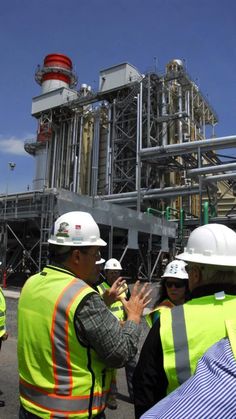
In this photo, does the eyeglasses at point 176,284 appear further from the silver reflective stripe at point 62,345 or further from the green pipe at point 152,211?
the green pipe at point 152,211

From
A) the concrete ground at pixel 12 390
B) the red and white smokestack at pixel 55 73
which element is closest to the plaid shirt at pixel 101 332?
the concrete ground at pixel 12 390

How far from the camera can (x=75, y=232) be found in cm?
236

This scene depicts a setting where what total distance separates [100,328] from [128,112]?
2925 cm

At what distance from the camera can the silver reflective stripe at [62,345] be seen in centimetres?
194

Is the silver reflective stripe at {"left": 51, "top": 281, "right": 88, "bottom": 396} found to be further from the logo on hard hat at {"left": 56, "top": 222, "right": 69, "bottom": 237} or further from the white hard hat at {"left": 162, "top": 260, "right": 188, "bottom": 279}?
the white hard hat at {"left": 162, "top": 260, "right": 188, "bottom": 279}

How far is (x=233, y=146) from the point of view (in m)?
21.8

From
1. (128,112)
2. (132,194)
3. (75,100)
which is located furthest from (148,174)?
(75,100)

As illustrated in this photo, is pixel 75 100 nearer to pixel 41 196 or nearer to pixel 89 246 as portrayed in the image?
pixel 41 196

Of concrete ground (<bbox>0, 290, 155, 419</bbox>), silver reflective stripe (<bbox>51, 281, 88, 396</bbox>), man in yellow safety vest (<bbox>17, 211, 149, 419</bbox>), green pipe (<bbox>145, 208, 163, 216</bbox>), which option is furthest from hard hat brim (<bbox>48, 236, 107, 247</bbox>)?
green pipe (<bbox>145, 208, 163, 216</bbox>)

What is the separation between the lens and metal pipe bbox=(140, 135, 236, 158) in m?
21.5

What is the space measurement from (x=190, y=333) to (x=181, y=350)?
0.08 m

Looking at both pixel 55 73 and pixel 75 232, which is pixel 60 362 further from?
pixel 55 73

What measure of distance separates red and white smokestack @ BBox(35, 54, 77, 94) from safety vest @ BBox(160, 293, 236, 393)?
35.5m

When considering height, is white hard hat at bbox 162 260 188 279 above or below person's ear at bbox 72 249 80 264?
below
